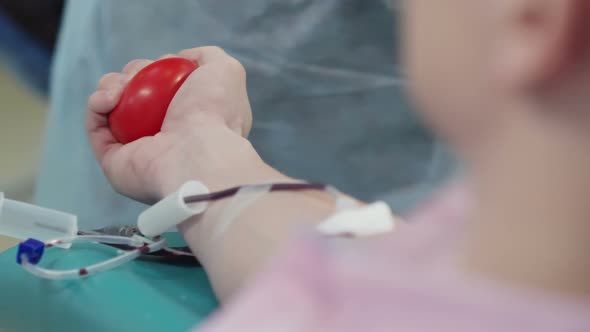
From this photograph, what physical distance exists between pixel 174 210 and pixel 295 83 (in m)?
0.30

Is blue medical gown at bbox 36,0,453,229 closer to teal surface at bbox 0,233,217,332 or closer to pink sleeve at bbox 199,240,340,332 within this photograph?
teal surface at bbox 0,233,217,332

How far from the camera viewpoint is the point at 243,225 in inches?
17.5

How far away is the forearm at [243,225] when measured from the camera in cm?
43

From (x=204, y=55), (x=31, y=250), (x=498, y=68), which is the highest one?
(x=204, y=55)

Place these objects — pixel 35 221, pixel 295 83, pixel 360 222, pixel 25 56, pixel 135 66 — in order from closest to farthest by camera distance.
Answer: pixel 360 222 < pixel 35 221 < pixel 135 66 < pixel 295 83 < pixel 25 56

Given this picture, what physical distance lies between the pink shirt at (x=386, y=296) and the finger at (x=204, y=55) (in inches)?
11.0

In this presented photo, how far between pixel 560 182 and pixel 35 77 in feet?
3.66

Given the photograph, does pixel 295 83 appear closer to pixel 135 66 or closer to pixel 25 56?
pixel 135 66

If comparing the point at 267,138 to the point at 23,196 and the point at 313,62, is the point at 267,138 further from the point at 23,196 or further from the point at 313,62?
the point at 23,196

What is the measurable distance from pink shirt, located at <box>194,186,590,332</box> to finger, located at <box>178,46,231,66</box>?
0.92 feet

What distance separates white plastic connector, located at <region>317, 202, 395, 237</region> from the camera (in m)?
0.38

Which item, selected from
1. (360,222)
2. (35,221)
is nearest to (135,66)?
(35,221)

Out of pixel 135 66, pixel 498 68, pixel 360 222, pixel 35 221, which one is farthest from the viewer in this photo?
pixel 135 66

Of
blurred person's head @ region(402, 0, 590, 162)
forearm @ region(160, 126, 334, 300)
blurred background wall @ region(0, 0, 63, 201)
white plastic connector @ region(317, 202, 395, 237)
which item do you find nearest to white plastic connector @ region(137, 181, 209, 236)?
forearm @ region(160, 126, 334, 300)
